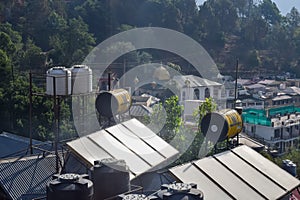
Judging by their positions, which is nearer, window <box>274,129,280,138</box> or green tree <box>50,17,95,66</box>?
window <box>274,129,280,138</box>

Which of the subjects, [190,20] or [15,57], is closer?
[15,57]

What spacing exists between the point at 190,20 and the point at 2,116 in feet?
66.8

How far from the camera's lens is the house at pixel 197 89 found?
19703 mm

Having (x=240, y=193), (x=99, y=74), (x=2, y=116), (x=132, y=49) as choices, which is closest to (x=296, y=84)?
(x=132, y=49)

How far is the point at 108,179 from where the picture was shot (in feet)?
13.2

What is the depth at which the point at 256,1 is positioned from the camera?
43.3 metres

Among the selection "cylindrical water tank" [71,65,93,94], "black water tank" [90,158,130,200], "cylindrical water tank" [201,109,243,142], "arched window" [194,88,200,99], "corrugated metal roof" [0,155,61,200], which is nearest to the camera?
"black water tank" [90,158,130,200]

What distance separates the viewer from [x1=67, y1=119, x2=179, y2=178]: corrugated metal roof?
4.77 metres

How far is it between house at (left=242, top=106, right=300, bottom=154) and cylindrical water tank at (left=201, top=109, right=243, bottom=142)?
11592 mm

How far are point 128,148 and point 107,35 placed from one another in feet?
68.0

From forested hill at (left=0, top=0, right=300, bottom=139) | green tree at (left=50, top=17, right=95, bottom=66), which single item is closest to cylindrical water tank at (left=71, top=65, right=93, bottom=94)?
forested hill at (left=0, top=0, right=300, bottom=139)

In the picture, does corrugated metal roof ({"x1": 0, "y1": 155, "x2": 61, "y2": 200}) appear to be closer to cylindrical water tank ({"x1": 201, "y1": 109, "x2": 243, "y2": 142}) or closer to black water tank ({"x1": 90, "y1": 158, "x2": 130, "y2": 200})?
black water tank ({"x1": 90, "y1": 158, "x2": 130, "y2": 200})

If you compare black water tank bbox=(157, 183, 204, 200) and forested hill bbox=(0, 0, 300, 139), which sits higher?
forested hill bbox=(0, 0, 300, 139)

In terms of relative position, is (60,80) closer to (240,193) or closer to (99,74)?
(240,193)
